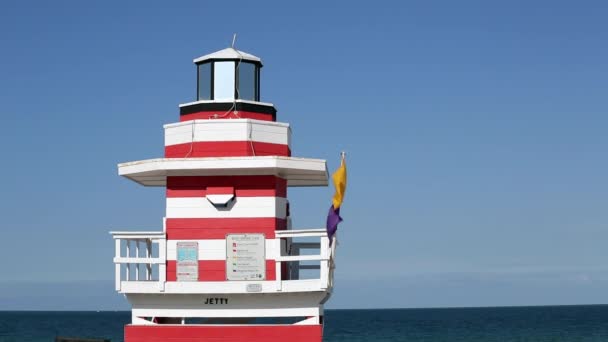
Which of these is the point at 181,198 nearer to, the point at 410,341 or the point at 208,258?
the point at 208,258

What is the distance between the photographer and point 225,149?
970 inches

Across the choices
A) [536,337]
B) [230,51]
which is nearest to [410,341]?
[536,337]

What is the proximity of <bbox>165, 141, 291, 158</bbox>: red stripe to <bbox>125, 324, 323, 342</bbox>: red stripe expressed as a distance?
3.99 m

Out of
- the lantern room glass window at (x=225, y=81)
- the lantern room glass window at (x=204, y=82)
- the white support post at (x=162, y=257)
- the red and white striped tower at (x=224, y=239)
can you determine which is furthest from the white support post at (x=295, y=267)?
the lantern room glass window at (x=204, y=82)

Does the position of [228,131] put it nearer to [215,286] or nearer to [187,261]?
[187,261]

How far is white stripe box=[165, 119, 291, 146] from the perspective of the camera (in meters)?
24.6

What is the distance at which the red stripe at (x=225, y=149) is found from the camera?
80.6 feet

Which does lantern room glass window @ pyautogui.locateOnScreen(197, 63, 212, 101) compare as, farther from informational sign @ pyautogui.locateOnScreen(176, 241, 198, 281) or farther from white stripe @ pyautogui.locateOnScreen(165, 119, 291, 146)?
informational sign @ pyautogui.locateOnScreen(176, 241, 198, 281)

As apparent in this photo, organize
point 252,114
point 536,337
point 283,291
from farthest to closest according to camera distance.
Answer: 1. point 536,337
2. point 252,114
3. point 283,291

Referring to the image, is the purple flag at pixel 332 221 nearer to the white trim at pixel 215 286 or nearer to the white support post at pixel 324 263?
the white support post at pixel 324 263

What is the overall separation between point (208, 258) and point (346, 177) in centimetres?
366

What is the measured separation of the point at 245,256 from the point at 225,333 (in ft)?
5.90

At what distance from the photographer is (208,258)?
24266mm

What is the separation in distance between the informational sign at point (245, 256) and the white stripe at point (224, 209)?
53cm
